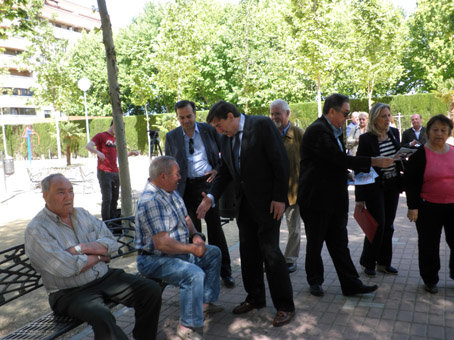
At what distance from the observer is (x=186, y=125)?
473cm

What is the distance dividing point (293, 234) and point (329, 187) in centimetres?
123

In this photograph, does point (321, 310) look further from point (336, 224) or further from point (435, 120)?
point (435, 120)

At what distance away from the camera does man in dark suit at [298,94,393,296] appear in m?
3.88

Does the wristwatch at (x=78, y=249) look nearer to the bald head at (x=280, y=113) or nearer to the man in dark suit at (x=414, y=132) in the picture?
the bald head at (x=280, y=113)

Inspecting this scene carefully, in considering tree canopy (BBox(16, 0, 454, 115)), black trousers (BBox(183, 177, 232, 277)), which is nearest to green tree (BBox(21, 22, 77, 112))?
tree canopy (BBox(16, 0, 454, 115))

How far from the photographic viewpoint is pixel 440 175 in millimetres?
4004

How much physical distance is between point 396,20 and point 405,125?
20.6 ft

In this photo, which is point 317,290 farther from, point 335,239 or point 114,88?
point 114,88

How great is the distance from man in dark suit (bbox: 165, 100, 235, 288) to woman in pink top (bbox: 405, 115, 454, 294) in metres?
1.99

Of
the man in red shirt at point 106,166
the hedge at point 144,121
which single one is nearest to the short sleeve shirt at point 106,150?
the man in red shirt at point 106,166

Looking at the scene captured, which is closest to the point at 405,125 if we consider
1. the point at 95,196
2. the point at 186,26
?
the point at 186,26

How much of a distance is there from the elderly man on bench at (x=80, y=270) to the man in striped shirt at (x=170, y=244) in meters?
0.21

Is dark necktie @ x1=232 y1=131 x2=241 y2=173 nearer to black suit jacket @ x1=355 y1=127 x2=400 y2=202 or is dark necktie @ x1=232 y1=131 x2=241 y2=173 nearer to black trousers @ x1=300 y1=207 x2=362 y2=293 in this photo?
black trousers @ x1=300 y1=207 x2=362 y2=293

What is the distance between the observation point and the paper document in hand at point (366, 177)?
4.37m
